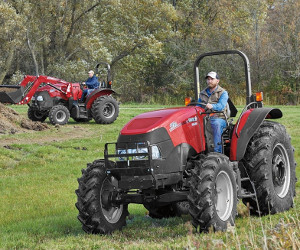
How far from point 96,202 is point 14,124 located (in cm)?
1324

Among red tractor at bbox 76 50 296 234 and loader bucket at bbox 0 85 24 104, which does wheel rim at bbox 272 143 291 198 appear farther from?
loader bucket at bbox 0 85 24 104

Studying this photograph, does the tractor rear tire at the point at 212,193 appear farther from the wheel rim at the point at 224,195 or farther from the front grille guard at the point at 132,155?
the front grille guard at the point at 132,155

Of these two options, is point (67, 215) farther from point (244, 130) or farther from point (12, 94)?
point (12, 94)

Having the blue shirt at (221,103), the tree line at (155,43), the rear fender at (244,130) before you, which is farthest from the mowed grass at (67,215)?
the tree line at (155,43)

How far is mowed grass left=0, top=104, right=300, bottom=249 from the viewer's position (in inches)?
227

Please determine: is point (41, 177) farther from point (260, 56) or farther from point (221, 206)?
point (260, 56)

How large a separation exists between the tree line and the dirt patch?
11.8 metres

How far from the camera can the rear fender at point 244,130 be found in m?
7.89

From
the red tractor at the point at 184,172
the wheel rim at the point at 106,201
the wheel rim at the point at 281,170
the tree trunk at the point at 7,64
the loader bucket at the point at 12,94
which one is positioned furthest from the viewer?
the tree trunk at the point at 7,64

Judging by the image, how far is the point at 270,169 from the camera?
8102 millimetres

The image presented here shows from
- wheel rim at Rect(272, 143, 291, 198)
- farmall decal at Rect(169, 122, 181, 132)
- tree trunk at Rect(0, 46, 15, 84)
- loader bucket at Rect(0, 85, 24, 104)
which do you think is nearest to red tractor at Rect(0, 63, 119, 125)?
loader bucket at Rect(0, 85, 24, 104)

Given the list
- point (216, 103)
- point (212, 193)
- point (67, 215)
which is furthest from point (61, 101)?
point (212, 193)

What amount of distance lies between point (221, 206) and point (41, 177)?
21.3 ft

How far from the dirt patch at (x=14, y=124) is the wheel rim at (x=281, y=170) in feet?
39.7
